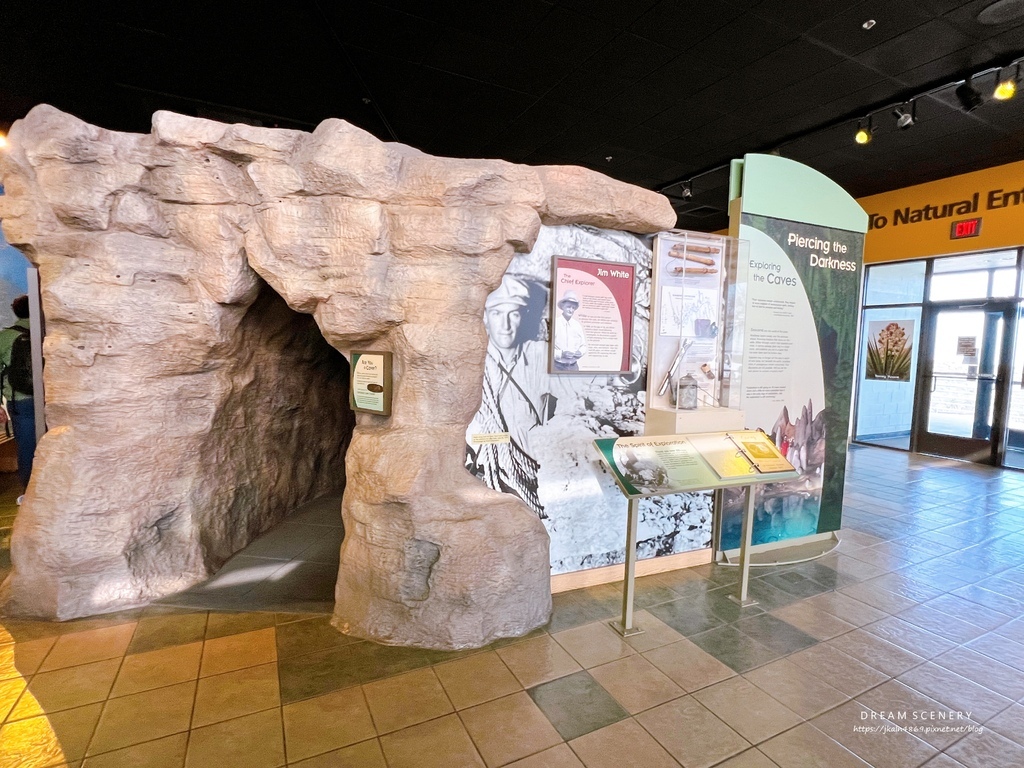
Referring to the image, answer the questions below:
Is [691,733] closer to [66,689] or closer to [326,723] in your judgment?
[326,723]

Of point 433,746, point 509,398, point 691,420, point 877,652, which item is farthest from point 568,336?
point 877,652

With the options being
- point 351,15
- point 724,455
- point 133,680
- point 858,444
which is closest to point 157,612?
point 133,680

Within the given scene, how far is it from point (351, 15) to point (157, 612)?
4.31 m

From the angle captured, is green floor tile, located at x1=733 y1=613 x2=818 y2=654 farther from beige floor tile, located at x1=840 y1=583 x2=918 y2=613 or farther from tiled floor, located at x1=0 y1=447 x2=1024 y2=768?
beige floor tile, located at x1=840 y1=583 x2=918 y2=613

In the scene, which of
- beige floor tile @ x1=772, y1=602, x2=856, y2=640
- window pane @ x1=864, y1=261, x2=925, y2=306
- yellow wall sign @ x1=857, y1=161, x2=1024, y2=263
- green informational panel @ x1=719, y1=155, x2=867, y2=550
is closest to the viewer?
beige floor tile @ x1=772, y1=602, x2=856, y2=640

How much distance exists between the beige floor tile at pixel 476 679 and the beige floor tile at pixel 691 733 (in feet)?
2.00

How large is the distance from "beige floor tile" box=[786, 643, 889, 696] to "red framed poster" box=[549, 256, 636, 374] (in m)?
1.79

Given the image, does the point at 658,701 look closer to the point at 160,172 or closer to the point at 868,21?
the point at 160,172

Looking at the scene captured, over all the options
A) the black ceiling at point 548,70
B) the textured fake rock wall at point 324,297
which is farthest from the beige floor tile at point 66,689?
the black ceiling at point 548,70

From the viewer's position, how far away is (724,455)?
9.59 ft

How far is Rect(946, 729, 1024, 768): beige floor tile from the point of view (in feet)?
6.41

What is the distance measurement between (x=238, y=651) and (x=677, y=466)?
2.42m

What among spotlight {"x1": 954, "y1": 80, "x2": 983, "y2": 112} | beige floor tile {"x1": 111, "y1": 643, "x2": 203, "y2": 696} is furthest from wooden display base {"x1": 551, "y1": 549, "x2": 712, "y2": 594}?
spotlight {"x1": 954, "y1": 80, "x2": 983, "y2": 112}

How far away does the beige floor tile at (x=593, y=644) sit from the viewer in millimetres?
2551
